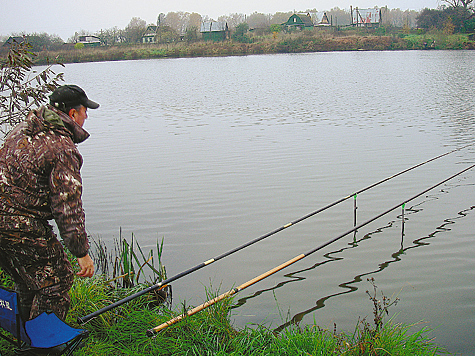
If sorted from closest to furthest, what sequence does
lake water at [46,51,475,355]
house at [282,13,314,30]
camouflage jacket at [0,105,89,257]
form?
camouflage jacket at [0,105,89,257], lake water at [46,51,475,355], house at [282,13,314,30]

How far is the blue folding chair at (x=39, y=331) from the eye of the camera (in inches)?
97.8

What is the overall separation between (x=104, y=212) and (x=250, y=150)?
187 inches

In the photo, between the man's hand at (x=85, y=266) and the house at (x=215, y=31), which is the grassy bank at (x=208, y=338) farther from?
the house at (x=215, y=31)

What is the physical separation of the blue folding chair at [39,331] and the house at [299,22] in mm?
89975

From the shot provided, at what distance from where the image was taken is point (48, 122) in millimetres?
2471

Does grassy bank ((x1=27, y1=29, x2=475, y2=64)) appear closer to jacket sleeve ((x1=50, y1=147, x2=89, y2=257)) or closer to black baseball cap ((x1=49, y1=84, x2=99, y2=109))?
black baseball cap ((x1=49, y1=84, x2=99, y2=109))

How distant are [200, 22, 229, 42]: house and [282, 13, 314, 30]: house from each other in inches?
515

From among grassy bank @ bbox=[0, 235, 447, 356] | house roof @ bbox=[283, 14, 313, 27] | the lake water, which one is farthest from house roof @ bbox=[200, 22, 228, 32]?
grassy bank @ bbox=[0, 235, 447, 356]

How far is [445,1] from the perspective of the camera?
62156 mm

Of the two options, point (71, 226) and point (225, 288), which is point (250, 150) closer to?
point (225, 288)

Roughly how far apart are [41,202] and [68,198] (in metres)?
0.17

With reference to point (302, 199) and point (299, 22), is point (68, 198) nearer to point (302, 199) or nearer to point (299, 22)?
point (302, 199)

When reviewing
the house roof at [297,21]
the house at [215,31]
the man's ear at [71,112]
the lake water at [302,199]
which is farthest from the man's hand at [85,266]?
the house roof at [297,21]

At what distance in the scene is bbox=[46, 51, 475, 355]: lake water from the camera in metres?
4.62
